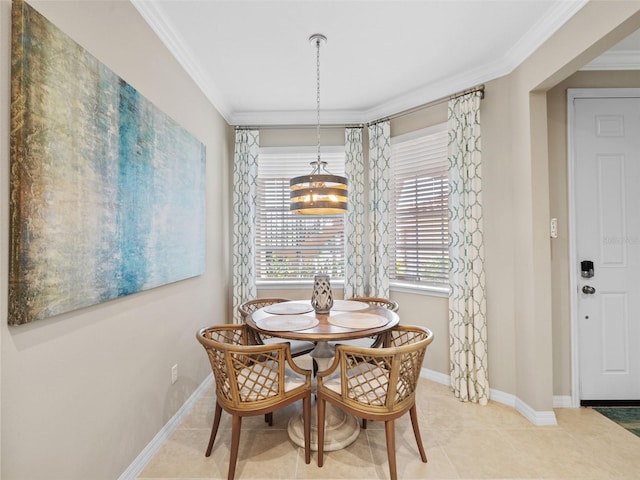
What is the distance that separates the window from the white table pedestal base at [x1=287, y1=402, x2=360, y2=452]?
1512mm

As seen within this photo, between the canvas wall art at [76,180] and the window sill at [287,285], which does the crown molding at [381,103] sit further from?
the window sill at [287,285]

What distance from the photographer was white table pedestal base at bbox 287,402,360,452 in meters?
1.95

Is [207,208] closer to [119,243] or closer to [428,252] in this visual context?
Result: [119,243]

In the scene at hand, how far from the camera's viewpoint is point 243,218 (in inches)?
132

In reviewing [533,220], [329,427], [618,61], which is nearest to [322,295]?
[329,427]

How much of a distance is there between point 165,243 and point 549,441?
2.88 m

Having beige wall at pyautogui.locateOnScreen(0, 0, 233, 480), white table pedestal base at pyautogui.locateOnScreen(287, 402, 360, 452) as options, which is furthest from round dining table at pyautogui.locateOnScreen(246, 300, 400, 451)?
beige wall at pyautogui.locateOnScreen(0, 0, 233, 480)

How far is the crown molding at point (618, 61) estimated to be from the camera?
2.32 meters

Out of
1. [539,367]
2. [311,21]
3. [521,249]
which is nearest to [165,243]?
[311,21]

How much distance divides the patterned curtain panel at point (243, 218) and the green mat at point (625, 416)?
319 centimetres

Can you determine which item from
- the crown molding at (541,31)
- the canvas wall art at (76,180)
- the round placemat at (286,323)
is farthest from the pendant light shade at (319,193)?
the crown molding at (541,31)

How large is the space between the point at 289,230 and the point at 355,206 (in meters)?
0.82

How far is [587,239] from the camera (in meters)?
2.40

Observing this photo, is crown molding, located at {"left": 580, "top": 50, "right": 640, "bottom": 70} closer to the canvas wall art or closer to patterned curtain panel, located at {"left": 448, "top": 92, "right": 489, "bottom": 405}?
patterned curtain panel, located at {"left": 448, "top": 92, "right": 489, "bottom": 405}
